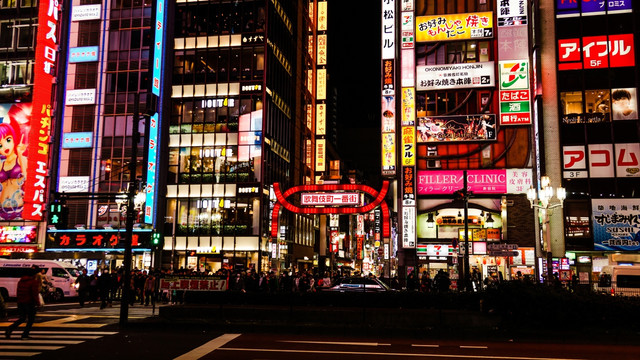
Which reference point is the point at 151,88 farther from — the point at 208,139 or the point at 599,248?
the point at 599,248

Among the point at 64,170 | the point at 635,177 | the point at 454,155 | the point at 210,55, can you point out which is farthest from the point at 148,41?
the point at 635,177

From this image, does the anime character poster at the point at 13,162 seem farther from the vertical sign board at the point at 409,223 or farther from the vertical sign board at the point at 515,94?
the vertical sign board at the point at 515,94

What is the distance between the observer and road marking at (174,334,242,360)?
503 inches

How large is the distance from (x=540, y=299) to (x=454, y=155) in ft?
92.0

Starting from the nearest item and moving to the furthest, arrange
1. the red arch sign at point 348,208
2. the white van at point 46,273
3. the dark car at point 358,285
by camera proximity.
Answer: the dark car at point 358,285 < the white van at point 46,273 < the red arch sign at point 348,208

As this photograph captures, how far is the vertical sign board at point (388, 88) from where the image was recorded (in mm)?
42219

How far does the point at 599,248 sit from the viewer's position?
40.5 m

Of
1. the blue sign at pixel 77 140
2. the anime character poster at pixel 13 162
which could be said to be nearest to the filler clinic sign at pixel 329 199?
the blue sign at pixel 77 140

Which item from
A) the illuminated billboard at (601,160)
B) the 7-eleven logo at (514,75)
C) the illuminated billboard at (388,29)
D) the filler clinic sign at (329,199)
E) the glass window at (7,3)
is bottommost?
the filler clinic sign at (329,199)

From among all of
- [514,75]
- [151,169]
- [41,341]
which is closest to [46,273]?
[151,169]

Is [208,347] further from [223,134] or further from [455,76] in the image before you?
[223,134]

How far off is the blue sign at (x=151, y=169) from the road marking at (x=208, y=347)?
113 ft

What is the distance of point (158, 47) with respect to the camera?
4988cm

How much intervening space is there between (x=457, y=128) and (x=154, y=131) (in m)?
26.4
